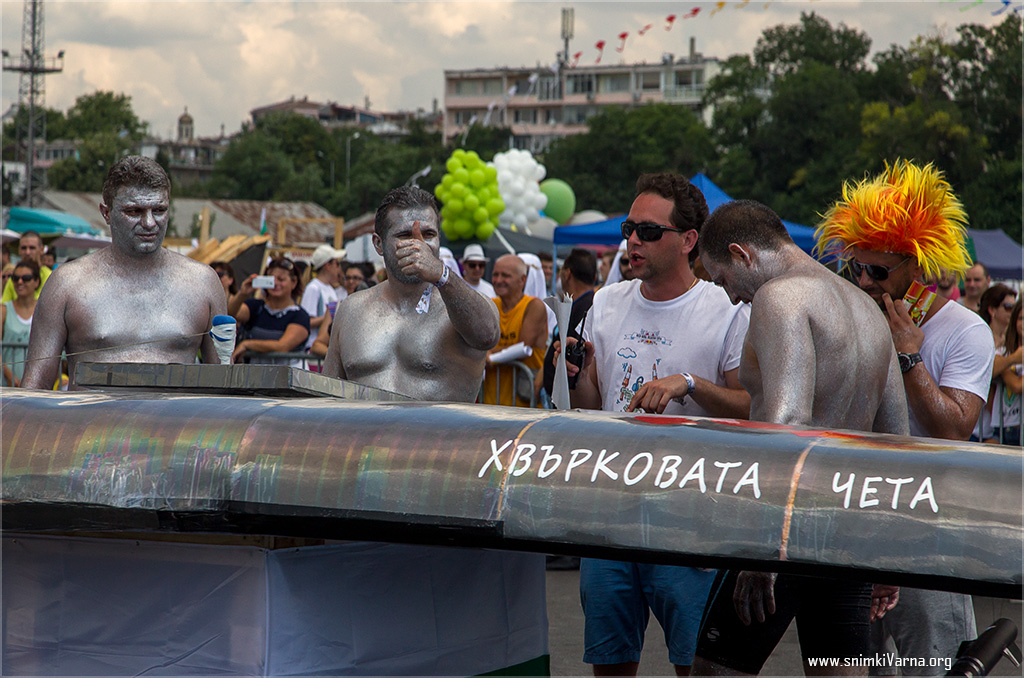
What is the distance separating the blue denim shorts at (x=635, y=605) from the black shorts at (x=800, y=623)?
0.45 metres

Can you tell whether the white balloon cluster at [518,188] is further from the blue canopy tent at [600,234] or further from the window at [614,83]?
the window at [614,83]

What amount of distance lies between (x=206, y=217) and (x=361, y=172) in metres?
55.0

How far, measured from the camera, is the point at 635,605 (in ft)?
11.2

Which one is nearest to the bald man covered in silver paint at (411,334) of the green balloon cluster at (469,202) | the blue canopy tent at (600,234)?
the blue canopy tent at (600,234)

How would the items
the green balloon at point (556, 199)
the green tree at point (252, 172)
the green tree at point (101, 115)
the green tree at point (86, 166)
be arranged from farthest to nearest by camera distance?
1. the green tree at point (101, 115)
2. the green tree at point (252, 172)
3. the green tree at point (86, 166)
4. the green balloon at point (556, 199)

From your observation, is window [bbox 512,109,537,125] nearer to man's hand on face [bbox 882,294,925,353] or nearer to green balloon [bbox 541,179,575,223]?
green balloon [bbox 541,179,575,223]

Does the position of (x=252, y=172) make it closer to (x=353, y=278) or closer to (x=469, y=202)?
(x=469, y=202)

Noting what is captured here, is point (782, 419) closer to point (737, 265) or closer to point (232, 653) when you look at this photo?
point (737, 265)

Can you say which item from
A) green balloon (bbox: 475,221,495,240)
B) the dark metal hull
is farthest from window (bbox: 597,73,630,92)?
the dark metal hull

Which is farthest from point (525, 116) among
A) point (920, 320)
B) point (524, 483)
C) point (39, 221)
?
point (524, 483)

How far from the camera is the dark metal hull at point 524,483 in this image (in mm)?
1945

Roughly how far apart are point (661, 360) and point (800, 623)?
925mm

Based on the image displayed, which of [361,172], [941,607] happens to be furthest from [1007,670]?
[361,172]

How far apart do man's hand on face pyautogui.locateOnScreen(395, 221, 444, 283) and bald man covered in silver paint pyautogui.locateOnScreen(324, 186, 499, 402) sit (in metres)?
0.12
